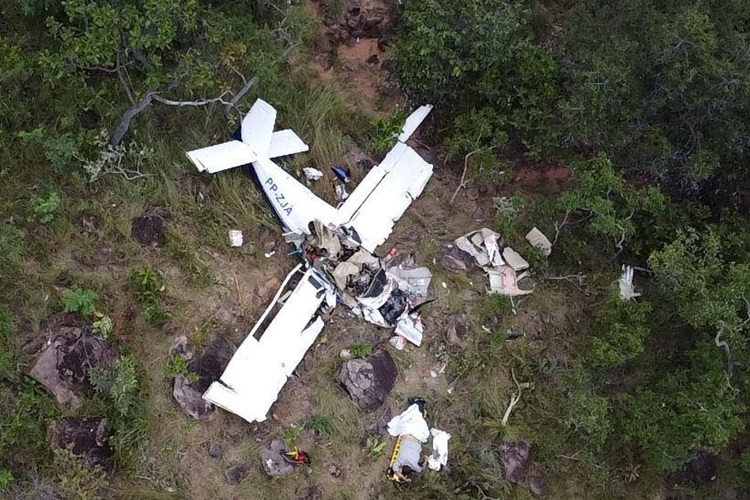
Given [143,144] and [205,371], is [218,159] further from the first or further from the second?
[205,371]

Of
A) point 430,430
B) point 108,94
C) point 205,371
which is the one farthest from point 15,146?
point 430,430

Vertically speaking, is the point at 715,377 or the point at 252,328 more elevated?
the point at 715,377

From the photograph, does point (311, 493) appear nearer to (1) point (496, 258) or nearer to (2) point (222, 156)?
(1) point (496, 258)

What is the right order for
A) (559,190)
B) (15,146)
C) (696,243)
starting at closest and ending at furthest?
(15,146) < (696,243) < (559,190)

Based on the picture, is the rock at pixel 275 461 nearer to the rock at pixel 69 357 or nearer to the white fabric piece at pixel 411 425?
the white fabric piece at pixel 411 425

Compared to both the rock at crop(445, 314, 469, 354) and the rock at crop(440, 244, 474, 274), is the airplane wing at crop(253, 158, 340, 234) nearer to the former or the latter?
the rock at crop(440, 244, 474, 274)

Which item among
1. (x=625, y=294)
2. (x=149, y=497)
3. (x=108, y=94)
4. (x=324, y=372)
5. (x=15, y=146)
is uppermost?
(x=108, y=94)

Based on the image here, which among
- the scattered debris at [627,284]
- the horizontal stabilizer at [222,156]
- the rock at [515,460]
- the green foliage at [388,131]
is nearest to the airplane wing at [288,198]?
the horizontal stabilizer at [222,156]
